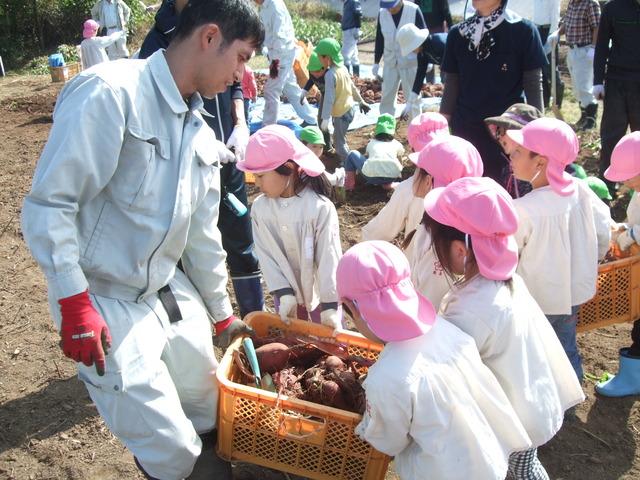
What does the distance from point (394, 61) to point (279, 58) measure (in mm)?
1429

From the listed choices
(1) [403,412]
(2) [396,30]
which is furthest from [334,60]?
(1) [403,412]

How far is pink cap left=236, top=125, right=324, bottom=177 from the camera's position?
3.19 m

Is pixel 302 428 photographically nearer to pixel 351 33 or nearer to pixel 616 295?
pixel 616 295

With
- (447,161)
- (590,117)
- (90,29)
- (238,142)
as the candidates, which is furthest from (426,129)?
(90,29)

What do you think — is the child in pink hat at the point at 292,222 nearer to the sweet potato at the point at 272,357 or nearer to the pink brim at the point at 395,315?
the sweet potato at the point at 272,357

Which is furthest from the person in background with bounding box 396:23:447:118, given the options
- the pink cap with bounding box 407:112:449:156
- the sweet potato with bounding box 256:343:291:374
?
the sweet potato with bounding box 256:343:291:374

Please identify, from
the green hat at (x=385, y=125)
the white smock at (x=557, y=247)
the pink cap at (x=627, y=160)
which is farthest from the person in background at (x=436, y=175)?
the green hat at (x=385, y=125)

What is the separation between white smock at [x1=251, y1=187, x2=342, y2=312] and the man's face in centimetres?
109

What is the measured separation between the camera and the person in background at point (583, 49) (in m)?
8.11

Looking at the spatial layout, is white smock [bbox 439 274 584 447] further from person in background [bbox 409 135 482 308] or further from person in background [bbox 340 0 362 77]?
person in background [bbox 340 0 362 77]

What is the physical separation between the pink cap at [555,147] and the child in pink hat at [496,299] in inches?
30.8

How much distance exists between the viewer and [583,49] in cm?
843

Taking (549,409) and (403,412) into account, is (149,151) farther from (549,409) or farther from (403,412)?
(549,409)

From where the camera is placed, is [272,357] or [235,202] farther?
[235,202]
